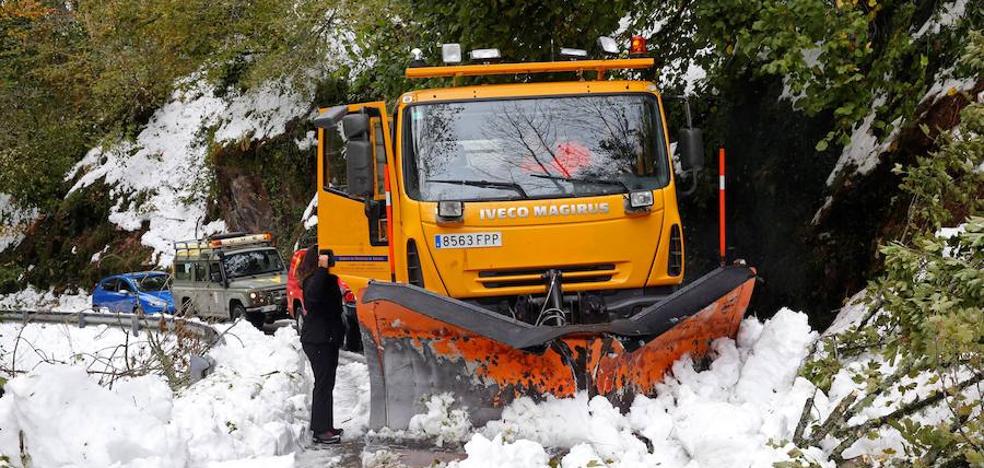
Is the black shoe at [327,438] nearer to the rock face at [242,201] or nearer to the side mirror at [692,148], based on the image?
the side mirror at [692,148]

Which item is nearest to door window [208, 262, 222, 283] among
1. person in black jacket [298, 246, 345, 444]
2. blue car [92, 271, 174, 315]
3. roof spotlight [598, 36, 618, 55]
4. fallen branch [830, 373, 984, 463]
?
blue car [92, 271, 174, 315]

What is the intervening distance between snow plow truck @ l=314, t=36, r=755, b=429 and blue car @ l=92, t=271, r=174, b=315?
17.3 metres

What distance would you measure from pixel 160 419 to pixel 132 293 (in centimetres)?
2088

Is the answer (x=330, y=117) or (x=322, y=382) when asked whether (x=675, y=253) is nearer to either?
(x=322, y=382)

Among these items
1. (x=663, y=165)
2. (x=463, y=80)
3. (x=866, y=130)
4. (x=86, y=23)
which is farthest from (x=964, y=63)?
(x=86, y=23)

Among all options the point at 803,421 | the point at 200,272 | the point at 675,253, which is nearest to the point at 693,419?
the point at 803,421

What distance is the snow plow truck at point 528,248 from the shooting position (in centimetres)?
725

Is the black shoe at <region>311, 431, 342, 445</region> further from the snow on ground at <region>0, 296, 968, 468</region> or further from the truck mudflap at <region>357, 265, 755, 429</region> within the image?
the truck mudflap at <region>357, 265, 755, 429</region>

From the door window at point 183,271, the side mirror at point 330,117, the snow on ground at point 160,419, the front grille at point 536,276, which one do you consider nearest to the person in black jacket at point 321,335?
the snow on ground at point 160,419

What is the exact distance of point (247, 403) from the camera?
7.65 m

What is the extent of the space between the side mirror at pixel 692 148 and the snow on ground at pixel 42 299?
94.5 feet

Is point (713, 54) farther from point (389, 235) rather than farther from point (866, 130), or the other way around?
point (389, 235)

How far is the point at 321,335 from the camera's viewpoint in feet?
26.3

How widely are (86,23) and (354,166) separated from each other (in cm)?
2738
